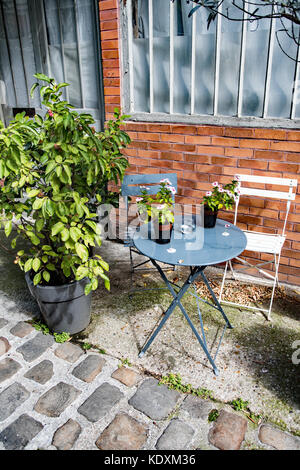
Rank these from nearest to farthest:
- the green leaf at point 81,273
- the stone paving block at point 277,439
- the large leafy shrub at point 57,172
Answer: the stone paving block at point 277,439 → the large leafy shrub at point 57,172 → the green leaf at point 81,273

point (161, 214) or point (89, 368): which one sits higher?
point (161, 214)

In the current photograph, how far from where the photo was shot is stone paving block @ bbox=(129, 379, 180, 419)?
2229 millimetres

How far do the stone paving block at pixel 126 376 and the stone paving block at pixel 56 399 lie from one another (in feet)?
0.94

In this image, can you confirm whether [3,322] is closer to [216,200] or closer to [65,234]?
[65,234]

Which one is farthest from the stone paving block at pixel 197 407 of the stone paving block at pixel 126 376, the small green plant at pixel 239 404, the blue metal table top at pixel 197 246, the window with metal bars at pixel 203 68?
the window with metal bars at pixel 203 68

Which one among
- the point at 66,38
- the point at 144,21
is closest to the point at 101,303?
the point at 144,21

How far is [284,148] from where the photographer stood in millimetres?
3154

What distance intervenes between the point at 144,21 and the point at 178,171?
62.1 inches

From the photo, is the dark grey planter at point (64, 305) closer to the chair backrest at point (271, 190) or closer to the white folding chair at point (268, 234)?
the white folding chair at point (268, 234)

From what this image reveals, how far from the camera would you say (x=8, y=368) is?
2.59 m

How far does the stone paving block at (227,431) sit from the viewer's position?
2.02 m

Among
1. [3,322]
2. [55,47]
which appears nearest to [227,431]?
[3,322]

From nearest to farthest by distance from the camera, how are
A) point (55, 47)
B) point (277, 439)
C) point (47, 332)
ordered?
point (277, 439), point (47, 332), point (55, 47)

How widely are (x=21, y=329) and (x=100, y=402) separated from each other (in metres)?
1.07
